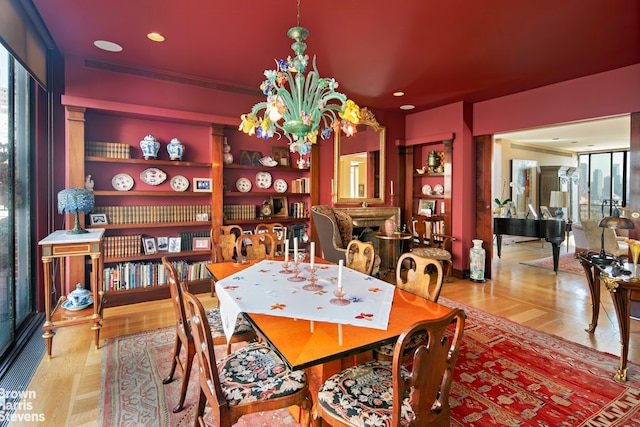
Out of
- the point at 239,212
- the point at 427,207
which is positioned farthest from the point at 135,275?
the point at 427,207

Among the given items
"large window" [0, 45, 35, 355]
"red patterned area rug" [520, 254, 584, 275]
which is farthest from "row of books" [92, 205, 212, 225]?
"red patterned area rug" [520, 254, 584, 275]

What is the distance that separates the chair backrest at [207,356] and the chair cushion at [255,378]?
6cm

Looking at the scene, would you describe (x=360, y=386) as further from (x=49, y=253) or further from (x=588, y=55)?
(x=588, y=55)

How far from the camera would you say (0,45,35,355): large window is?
2.69 meters

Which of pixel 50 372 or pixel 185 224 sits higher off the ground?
pixel 185 224

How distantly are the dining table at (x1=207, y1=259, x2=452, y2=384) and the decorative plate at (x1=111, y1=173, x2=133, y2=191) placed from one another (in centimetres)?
218

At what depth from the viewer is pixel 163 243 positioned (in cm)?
413

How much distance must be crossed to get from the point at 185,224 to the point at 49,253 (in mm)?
1570

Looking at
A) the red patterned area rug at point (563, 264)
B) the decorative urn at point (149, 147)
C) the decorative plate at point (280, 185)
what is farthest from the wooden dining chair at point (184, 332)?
the red patterned area rug at point (563, 264)

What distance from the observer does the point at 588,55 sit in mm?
3381

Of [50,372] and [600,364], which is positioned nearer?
[50,372]

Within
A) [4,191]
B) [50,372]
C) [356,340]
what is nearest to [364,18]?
[356,340]

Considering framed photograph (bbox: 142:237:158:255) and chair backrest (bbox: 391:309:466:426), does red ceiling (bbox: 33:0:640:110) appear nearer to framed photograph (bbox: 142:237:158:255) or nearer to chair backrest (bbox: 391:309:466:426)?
framed photograph (bbox: 142:237:158:255)

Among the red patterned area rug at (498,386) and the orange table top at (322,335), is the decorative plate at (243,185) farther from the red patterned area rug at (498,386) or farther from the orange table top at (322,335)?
the orange table top at (322,335)
